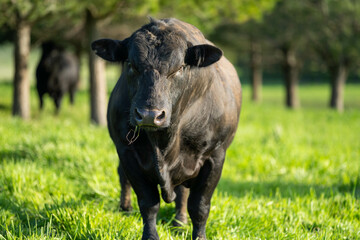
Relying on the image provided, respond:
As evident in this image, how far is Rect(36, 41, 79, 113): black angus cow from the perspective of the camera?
11414 mm

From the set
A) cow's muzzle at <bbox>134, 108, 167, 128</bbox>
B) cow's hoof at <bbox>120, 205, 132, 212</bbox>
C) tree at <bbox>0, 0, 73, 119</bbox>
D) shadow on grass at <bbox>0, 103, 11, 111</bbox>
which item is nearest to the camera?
cow's muzzle at <bbox>134, 108, 167, 128</bbox>

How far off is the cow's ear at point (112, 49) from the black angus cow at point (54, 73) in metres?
8.91

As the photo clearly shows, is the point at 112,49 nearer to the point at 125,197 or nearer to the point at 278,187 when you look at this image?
the point at 125,197

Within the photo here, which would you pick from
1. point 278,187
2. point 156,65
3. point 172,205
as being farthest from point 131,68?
point 278,187

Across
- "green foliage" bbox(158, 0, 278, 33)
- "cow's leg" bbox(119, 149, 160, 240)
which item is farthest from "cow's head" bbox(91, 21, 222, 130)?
"green foliage" bbox(158, 0, 278, 33)

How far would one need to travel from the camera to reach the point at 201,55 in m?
2.80

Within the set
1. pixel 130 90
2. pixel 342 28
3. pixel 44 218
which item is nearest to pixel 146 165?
pixel 130 90

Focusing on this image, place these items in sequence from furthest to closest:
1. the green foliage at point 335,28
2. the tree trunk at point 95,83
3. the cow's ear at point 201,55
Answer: the green foliage at point 335,28
the tree trunk at point 95,83
the cow's ear at point 201,55

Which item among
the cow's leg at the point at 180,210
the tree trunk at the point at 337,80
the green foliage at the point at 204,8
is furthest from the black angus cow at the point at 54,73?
the tree trunk at the point at 337,80

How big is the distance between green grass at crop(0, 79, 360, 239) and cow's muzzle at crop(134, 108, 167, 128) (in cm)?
94

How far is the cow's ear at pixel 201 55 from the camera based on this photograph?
2750mm

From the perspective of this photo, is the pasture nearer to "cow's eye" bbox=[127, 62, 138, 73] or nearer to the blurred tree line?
"cow's eye" bbox=[127, 62, 138, 73]

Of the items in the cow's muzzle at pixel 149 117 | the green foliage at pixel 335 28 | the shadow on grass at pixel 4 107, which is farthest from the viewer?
the green foliage at pixel 335 28

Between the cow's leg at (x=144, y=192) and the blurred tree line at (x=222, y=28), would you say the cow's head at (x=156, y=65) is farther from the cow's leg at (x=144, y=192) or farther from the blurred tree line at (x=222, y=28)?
the blurred tree line at (x=222, y=28)
